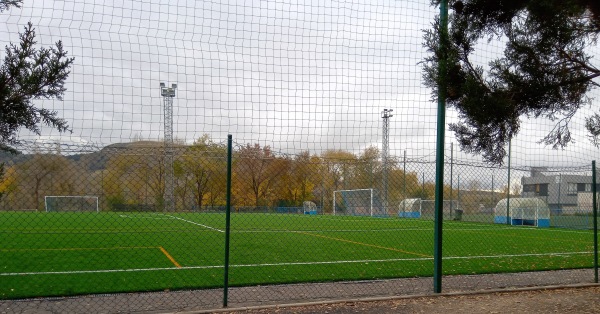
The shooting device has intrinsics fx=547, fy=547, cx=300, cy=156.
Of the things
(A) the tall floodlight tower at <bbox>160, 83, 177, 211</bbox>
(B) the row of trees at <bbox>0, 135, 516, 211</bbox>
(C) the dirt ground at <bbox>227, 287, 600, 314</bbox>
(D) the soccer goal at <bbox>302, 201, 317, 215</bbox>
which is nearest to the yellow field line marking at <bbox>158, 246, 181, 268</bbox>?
(B) the row of trees at <bbox>0, 135, 516, 211</bbox>

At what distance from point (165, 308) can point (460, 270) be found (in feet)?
21.6

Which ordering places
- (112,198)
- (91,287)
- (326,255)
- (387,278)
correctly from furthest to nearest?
1. (326,255)
2. (387,278)
3. (91,287)
4. (112,198)

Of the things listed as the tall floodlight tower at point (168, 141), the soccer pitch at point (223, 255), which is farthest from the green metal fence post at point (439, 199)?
the tall floodlight tower at point (168, 141)

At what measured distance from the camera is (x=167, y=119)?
691 centimetres

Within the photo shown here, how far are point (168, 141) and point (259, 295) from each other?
105 inches

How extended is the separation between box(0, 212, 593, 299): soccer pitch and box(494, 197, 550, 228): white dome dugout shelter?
361 inches

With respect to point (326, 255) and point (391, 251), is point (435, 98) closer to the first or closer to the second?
point (326, 255)

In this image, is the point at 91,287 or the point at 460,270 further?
the point at 460,270

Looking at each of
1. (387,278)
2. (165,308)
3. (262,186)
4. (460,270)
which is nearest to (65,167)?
(165,308)

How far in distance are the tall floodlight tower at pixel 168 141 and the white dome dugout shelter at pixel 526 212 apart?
23.9 m

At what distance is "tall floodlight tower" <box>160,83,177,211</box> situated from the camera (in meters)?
6.81

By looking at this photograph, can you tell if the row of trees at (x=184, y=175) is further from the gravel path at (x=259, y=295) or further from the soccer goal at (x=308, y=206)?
the soccer goal at (x=308, y=206)

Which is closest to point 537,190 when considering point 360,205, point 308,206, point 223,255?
point 360,205

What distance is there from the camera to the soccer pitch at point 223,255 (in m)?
9.51
